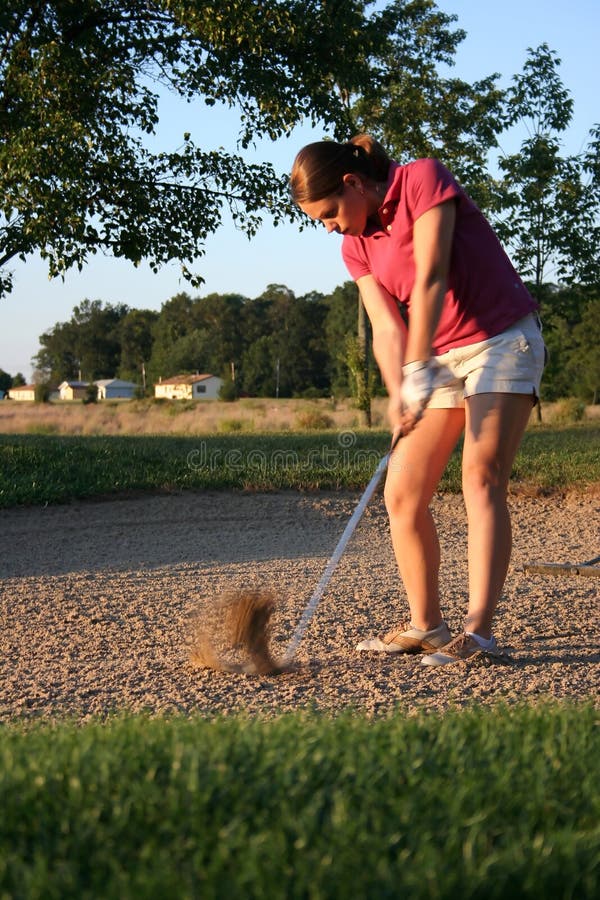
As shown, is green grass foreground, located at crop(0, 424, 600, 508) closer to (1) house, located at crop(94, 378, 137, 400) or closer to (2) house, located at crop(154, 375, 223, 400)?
(2) house, located at crop(154, 375, 223, 400)

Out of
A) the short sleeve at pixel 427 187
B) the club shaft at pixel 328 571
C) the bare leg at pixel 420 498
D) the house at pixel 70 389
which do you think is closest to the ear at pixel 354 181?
the short sleeve at pixel 427 187

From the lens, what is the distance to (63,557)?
6883 mm

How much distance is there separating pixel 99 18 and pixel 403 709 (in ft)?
31.7

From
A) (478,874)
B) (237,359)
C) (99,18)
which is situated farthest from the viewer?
(237,359)

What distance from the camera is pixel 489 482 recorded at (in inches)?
146

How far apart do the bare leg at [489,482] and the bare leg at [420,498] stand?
128mm

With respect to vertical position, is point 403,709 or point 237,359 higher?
point 237,359

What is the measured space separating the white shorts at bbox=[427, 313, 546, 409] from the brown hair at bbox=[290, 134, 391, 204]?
75 cm

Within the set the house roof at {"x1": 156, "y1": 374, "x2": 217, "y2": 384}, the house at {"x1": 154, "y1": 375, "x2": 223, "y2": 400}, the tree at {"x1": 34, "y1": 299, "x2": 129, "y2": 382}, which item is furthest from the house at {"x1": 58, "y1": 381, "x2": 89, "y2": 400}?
the house at {"x1": 154, "y1": 375, "x2": 223, "y2": 400}

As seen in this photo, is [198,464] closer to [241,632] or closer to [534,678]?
[241,632]

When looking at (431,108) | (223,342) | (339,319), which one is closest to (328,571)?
(431,108)

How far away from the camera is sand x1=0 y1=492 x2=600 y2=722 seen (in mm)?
3568

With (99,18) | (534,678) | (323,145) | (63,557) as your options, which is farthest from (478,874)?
(99,18)

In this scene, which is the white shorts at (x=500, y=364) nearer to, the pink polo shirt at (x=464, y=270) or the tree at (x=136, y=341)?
the pink polo shirt at (x=464, y=270)
